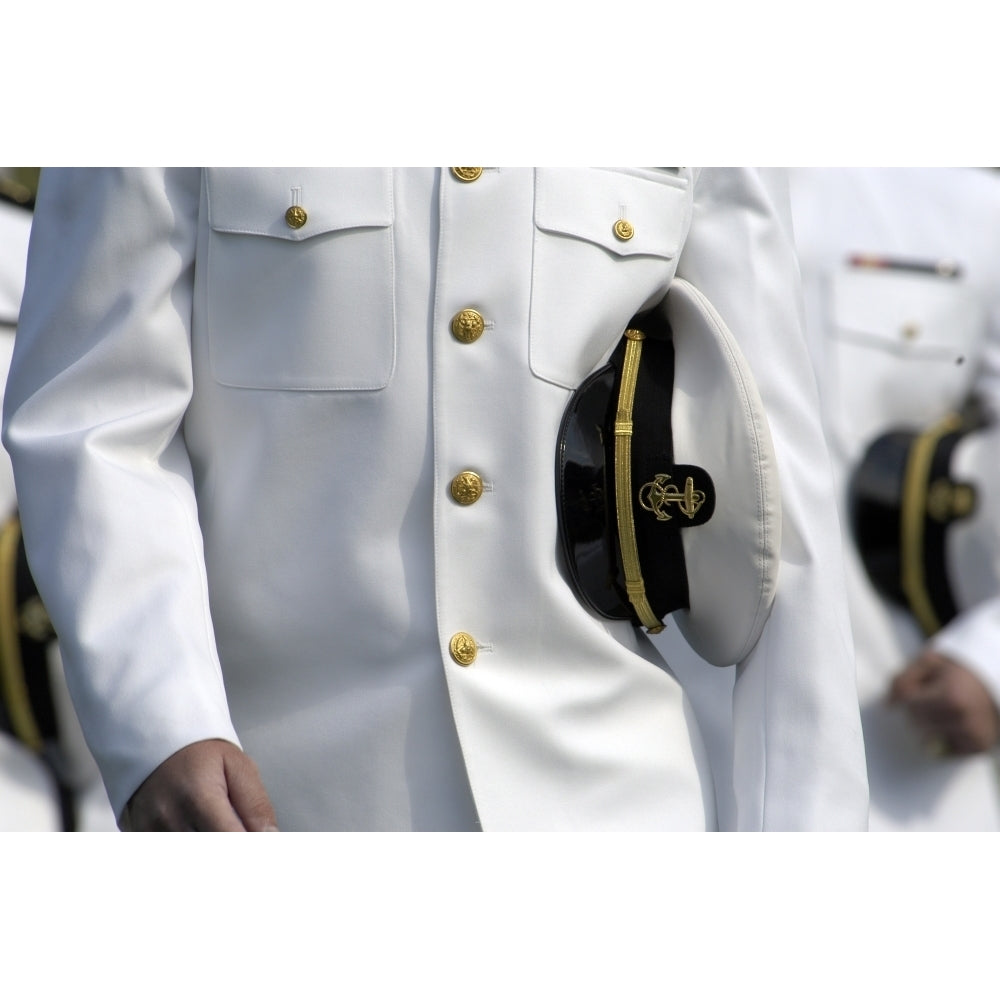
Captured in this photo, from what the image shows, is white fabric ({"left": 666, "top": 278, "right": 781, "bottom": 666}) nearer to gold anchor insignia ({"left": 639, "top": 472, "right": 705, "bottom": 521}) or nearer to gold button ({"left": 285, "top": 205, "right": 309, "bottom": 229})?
gold anchor insignia ({"left": 639, "top": 472, "right": 705, "bottom": 521})

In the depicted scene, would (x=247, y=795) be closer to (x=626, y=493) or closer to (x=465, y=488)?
(x=465, y=488)

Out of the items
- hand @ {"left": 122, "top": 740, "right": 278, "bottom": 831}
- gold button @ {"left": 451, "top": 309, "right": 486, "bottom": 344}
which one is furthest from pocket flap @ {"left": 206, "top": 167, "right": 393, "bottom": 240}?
hand @ {"left": 122, "top": 740, "right": 278, "bottom": 831}

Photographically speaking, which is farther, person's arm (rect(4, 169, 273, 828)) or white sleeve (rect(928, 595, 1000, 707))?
white sleeve (rect(928, 595, 1000, 707))

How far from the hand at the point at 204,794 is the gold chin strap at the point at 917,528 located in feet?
6.23

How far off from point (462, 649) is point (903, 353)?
2019 mm

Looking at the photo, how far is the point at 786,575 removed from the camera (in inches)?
60.4

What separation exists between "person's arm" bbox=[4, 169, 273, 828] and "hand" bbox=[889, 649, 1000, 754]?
5.70ft

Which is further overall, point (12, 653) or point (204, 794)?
point (12, 653)

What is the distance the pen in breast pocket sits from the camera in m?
3.28

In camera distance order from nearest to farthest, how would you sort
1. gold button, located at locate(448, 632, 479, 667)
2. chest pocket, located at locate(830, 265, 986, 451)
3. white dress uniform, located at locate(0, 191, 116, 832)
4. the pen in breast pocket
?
1. gold button, located at locate(448, 632, 479, 667)
2. white dress uniform, located at locate(0, 191, 116, 832)
3. chest pocket, located at locate(830, 265, 986, 451)
4. the pen in breast pocket

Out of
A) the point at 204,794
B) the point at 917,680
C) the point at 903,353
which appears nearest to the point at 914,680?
the point at 917,680

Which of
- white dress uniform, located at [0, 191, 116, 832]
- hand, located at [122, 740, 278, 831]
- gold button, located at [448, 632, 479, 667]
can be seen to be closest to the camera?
hand, located at [122, 740, 278, 831]

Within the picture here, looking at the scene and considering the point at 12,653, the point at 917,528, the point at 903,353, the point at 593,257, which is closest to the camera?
the point at 593,257
